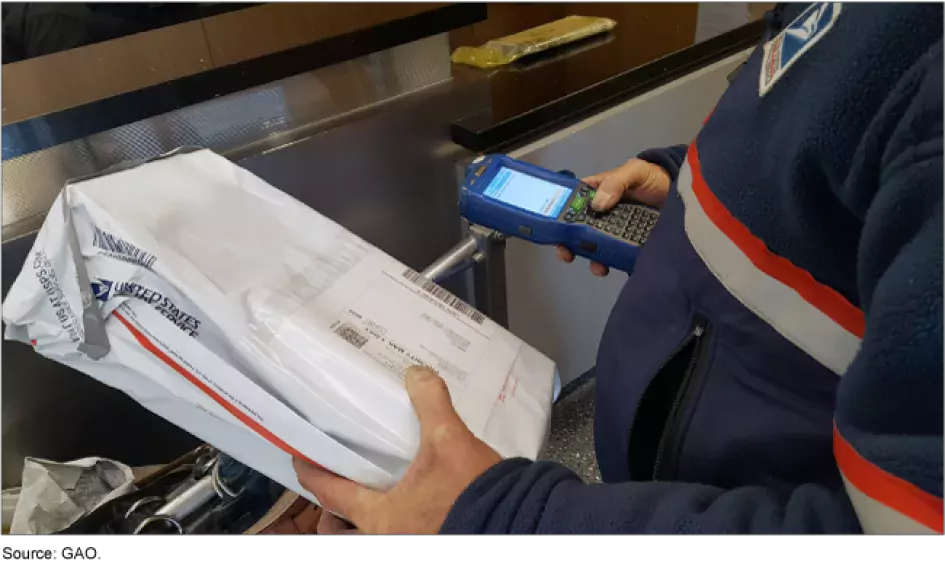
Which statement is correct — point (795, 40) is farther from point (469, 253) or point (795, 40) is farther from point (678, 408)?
point (469, 253)

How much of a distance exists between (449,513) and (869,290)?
0.22 m

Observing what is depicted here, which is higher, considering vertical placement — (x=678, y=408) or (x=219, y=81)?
(x=219, y=81)

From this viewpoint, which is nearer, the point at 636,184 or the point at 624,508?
the point at 624,508

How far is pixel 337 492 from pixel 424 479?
0.07 metres

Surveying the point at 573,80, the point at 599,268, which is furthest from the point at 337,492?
the point at 573,80

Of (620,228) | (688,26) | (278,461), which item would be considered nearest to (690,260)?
(620,228)

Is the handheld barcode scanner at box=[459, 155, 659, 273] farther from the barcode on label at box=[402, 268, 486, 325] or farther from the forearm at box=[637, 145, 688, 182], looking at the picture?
the barcode on label at box=[402, 268, 486, 325]

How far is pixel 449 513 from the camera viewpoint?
1.10 ft

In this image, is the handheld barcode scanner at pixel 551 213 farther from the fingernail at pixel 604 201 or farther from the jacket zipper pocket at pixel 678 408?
the jacket zipper pocket at pixel 678 408

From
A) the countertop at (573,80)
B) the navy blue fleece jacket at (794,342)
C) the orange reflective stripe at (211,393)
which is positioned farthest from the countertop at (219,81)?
the navy blue fleece jacket at (794,342)

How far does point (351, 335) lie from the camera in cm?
45

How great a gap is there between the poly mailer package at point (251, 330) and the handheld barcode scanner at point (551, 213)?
0.54 ft

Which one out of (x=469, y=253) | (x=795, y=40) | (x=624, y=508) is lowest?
(x=469, y=253)

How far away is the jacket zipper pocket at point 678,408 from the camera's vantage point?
16.6 inches
